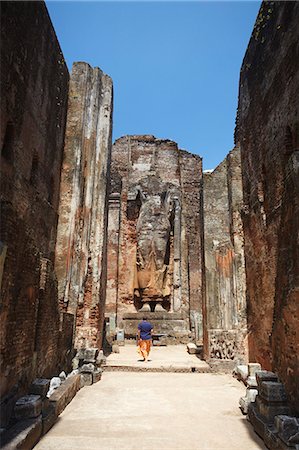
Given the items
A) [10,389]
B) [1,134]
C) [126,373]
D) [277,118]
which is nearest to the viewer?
[10,389]

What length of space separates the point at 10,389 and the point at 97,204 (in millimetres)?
6946

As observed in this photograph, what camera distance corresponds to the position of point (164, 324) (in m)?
15.5

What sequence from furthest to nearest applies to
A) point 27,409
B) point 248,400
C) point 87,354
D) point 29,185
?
point 87,354 → point 29,185 → point 248,400 → point 27,409

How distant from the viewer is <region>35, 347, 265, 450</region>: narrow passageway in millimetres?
4059

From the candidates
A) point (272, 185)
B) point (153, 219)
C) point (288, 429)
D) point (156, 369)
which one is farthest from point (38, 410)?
point (153, 219)

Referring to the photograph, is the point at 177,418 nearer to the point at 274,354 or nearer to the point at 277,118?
the point at 274,354

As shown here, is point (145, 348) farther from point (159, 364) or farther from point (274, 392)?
point (274, 392)

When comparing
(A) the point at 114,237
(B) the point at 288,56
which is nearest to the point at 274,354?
(B) the point at 288,56

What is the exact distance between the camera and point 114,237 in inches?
694

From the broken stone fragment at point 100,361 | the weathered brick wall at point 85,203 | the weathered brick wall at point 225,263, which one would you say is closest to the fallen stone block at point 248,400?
the weathered brick wall at point 225,263

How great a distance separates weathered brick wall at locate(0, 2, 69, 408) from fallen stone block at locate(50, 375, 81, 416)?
1.34 feet

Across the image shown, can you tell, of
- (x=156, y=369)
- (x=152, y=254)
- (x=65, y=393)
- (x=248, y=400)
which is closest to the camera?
(x=248, y=400)

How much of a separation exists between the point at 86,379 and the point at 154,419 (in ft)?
9.26

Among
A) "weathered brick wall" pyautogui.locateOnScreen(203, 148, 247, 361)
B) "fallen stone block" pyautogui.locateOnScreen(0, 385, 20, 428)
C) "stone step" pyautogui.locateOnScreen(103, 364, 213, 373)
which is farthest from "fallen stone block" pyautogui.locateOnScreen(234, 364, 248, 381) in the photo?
"fallen stone block" pyautogui.locateOnScreen(0, 385, 20, 428)
